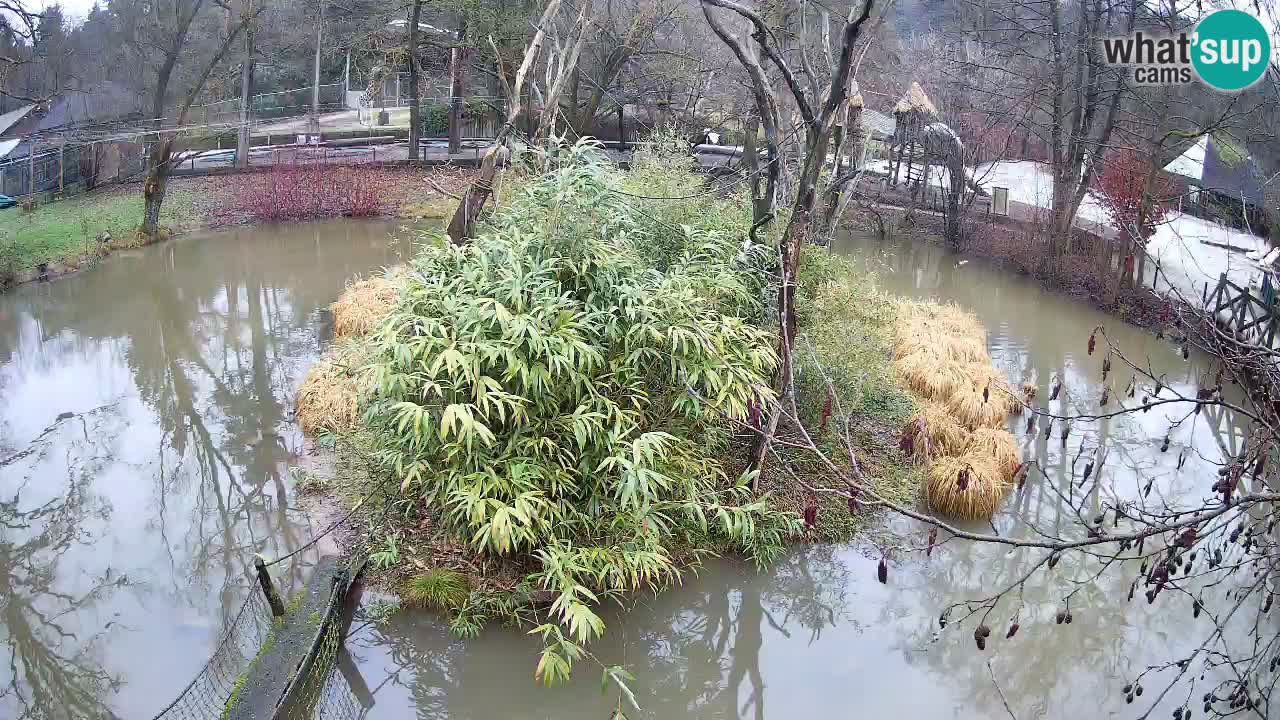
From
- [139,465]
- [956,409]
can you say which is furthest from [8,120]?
[956,409]

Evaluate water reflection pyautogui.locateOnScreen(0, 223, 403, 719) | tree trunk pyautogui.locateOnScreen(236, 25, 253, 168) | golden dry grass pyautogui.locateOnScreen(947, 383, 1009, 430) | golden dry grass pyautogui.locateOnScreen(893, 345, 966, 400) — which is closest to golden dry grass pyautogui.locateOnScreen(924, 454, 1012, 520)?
golden dry grass pyautogui.locateOnScreen(947, 383, 1009, 430)

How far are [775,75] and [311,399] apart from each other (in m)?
10.5

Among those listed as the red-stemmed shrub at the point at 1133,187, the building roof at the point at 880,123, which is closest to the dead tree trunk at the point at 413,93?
the building roof at the point at 880,123

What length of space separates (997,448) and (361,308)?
5947mm

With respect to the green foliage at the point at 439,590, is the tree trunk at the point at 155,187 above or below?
above

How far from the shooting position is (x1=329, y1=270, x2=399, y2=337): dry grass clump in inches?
364

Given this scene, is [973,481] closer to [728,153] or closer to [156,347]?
[156,347]

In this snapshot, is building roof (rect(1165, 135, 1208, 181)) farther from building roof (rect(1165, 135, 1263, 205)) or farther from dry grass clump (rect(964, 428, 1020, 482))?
dry grass clump (rect(964, 428, 1020, 482))

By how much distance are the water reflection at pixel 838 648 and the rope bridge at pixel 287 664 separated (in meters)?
0.17

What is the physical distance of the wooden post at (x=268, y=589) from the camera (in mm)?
5023

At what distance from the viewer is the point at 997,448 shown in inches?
277

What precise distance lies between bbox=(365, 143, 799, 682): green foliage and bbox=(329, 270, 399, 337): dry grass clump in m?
3.39

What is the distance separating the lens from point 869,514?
6.51 m

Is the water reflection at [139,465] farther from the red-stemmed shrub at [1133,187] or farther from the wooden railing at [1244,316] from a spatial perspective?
the red-stemmed shrub at [1133,187]
